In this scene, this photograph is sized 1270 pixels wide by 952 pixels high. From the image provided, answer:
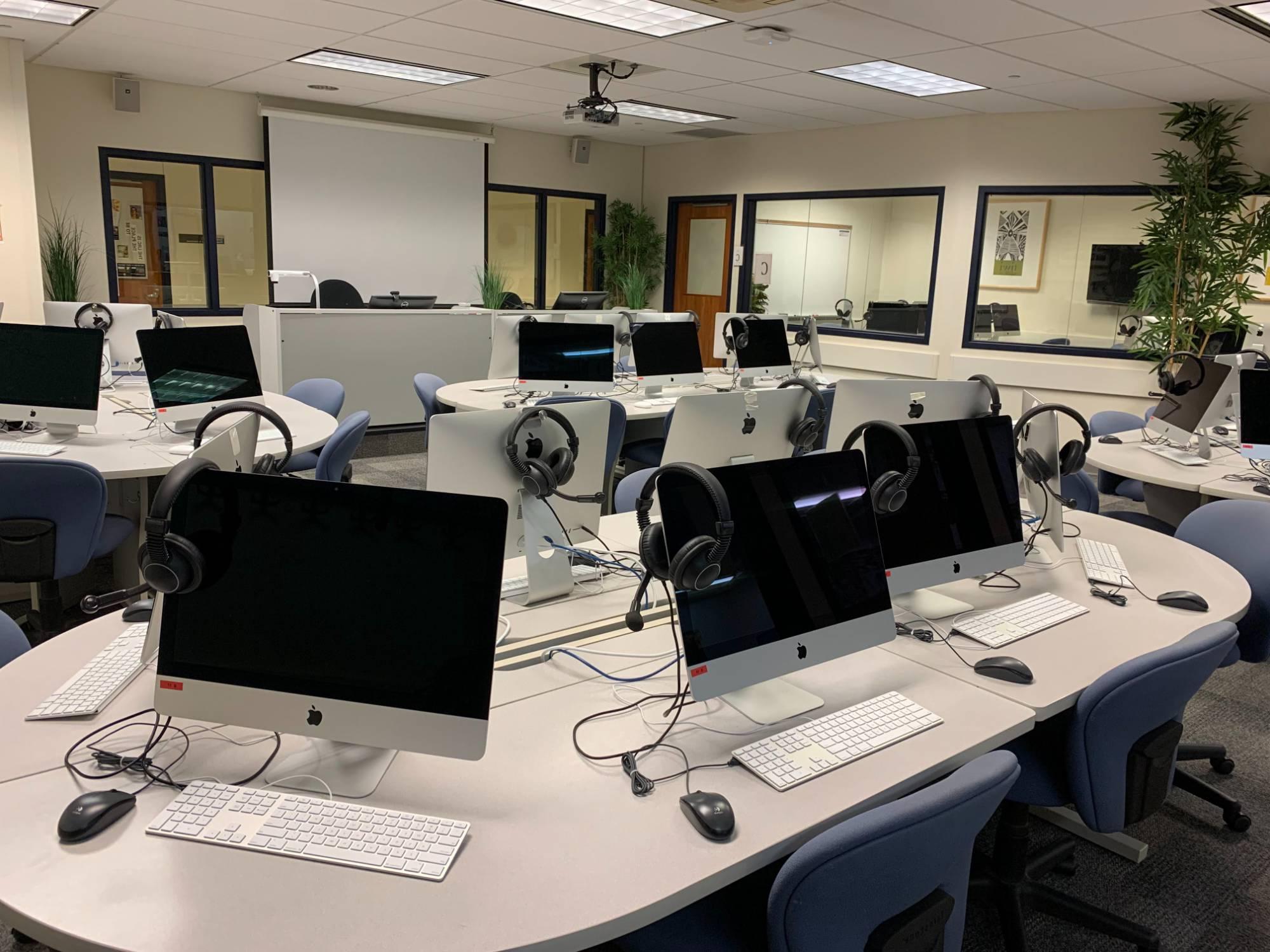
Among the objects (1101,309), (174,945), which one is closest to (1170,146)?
(1101,309)

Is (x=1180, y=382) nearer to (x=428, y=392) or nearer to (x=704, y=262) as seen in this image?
(x=428, y=392)

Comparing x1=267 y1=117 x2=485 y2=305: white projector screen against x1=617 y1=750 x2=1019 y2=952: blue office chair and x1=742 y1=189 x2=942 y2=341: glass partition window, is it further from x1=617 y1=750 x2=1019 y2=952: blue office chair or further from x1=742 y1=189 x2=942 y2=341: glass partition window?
x1=617 y1=750 x2=1019 y2=952: blue office chair

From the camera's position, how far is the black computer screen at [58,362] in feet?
12.0

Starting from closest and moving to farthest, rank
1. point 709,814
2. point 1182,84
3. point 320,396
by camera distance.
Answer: point 709,814 → point 320,396 → point 1182,84

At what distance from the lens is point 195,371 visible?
387 cm

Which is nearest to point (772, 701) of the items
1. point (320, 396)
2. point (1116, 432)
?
point (320, 396)

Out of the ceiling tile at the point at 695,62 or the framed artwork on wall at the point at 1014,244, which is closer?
the ceiling tile at the point at 695,62

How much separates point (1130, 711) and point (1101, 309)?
21.9ft

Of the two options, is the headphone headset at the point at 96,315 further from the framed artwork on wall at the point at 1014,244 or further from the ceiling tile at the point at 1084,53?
the framed artwork on wall at the point at 1014,244

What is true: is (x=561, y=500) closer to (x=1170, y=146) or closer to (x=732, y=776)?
(x=732, y=776)

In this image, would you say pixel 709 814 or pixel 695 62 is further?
pixel 695 62

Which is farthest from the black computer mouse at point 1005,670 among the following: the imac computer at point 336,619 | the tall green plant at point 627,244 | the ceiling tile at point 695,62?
the tall green plant at point 627,244

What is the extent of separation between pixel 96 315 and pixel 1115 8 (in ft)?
17.9

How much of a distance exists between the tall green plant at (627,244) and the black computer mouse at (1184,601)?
27.6 feet
